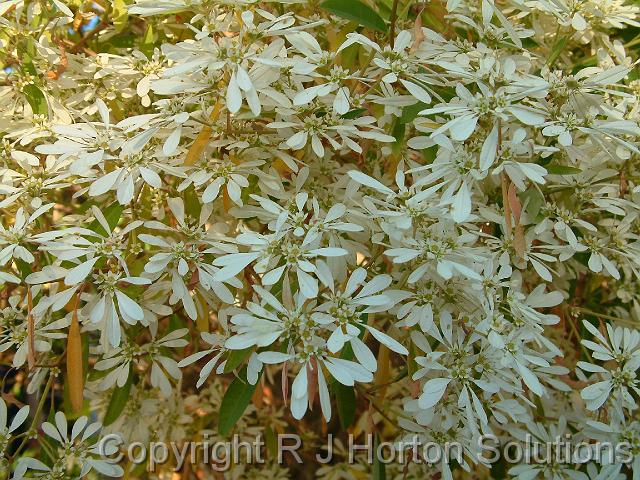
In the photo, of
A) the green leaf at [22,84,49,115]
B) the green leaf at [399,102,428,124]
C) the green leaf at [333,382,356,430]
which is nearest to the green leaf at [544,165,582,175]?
the green leaf at [399,102,428,124]

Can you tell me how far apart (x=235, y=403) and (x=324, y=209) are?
0.26m

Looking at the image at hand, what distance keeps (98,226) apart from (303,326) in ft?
0.99

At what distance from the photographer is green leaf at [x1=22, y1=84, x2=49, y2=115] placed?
0.96m

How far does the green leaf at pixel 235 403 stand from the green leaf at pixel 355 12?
1.47ft

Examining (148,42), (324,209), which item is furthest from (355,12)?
(148,42)

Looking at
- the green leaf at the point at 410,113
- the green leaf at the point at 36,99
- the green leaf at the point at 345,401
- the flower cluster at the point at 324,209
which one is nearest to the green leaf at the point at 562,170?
the flower cluster at the point at 324,209

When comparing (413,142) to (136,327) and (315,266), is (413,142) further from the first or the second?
(136,327)

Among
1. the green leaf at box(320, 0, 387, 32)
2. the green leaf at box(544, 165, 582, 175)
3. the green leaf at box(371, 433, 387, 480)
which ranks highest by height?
the green leaf at box(320, 0, 387, 32)

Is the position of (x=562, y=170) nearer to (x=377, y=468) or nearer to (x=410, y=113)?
(x=410, y=113)

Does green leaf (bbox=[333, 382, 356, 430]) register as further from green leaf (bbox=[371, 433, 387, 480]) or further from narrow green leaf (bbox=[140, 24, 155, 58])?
narrow green leaf (bbox=[140, 24, 155, 58])

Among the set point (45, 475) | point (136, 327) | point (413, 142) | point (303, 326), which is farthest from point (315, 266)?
point (45, 475)

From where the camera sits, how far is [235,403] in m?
0.83

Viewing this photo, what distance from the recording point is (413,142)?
85 centimetres

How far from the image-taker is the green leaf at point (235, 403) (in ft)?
2.72
